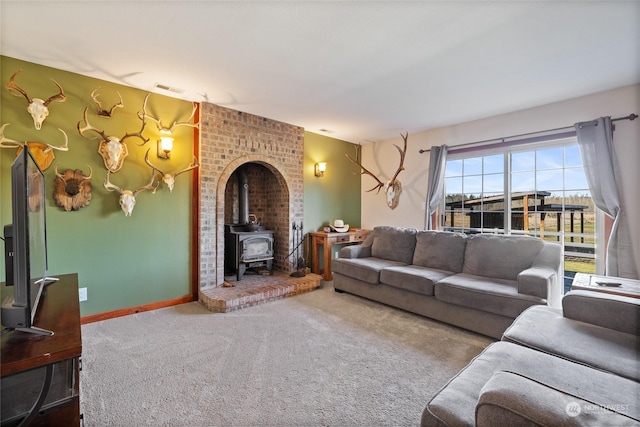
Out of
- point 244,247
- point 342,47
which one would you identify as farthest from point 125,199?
point 342,47

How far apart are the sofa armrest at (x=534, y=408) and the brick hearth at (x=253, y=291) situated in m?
2.87

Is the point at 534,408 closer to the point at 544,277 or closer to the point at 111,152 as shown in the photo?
the point at 544,277

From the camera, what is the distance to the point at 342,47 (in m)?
2.37

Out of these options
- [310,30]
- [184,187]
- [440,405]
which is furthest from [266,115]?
[440,405]

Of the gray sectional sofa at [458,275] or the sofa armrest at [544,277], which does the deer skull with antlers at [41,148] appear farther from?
the sofa armrest at [544,277]

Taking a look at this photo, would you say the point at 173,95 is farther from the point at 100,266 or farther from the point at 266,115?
the point at 100,266

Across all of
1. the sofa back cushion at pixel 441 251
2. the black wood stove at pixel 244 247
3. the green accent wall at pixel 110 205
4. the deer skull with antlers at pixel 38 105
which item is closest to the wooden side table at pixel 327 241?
the black wood stove at pixel 244 247

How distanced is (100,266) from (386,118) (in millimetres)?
3986

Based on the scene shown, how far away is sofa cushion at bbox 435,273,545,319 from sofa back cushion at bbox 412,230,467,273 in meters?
0.39

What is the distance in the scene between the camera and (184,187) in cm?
356

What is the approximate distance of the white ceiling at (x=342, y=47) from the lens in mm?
1933

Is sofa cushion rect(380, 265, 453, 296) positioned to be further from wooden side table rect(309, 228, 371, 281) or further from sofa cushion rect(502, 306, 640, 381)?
wooden side table rect(309, 228, 371, 281)

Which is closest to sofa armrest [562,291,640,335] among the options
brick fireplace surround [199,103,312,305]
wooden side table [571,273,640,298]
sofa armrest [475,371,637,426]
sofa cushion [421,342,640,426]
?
wooden side table [571,273,640,298]

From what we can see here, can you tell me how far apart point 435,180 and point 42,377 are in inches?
184
